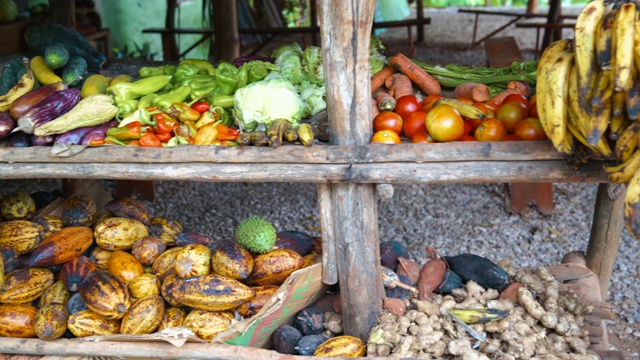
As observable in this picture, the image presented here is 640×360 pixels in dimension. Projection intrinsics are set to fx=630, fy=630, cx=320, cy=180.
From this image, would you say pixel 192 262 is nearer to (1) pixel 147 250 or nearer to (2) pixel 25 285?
(1) pixel 147 250

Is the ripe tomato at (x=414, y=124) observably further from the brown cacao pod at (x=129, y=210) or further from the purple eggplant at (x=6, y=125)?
the purple eggplant at (x=6, y=125)

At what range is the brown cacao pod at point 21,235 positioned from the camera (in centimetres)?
360

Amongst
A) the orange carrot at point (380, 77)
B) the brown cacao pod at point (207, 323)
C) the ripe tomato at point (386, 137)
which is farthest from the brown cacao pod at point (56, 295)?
the orange carrot at point (380, 77)

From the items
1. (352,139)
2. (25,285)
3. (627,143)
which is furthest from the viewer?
(25,285)

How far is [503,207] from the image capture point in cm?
627

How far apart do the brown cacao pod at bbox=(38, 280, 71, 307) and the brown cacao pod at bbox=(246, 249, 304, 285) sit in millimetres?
1001

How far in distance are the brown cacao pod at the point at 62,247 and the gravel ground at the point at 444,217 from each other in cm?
234

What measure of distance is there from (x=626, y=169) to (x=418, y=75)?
134 centimetres

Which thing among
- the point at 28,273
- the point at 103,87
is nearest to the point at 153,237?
the point at 28,273

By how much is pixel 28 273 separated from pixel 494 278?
2554 mm

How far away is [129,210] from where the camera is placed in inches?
150

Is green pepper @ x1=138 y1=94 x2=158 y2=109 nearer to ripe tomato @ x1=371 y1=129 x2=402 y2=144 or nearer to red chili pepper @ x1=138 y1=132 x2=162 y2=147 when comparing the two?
red chili pepper @ x1=138 y1=132 x2=162 y2=147

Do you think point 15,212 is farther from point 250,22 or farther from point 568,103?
point 250,22

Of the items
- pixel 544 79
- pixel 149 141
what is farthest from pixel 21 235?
pixel 544 79
